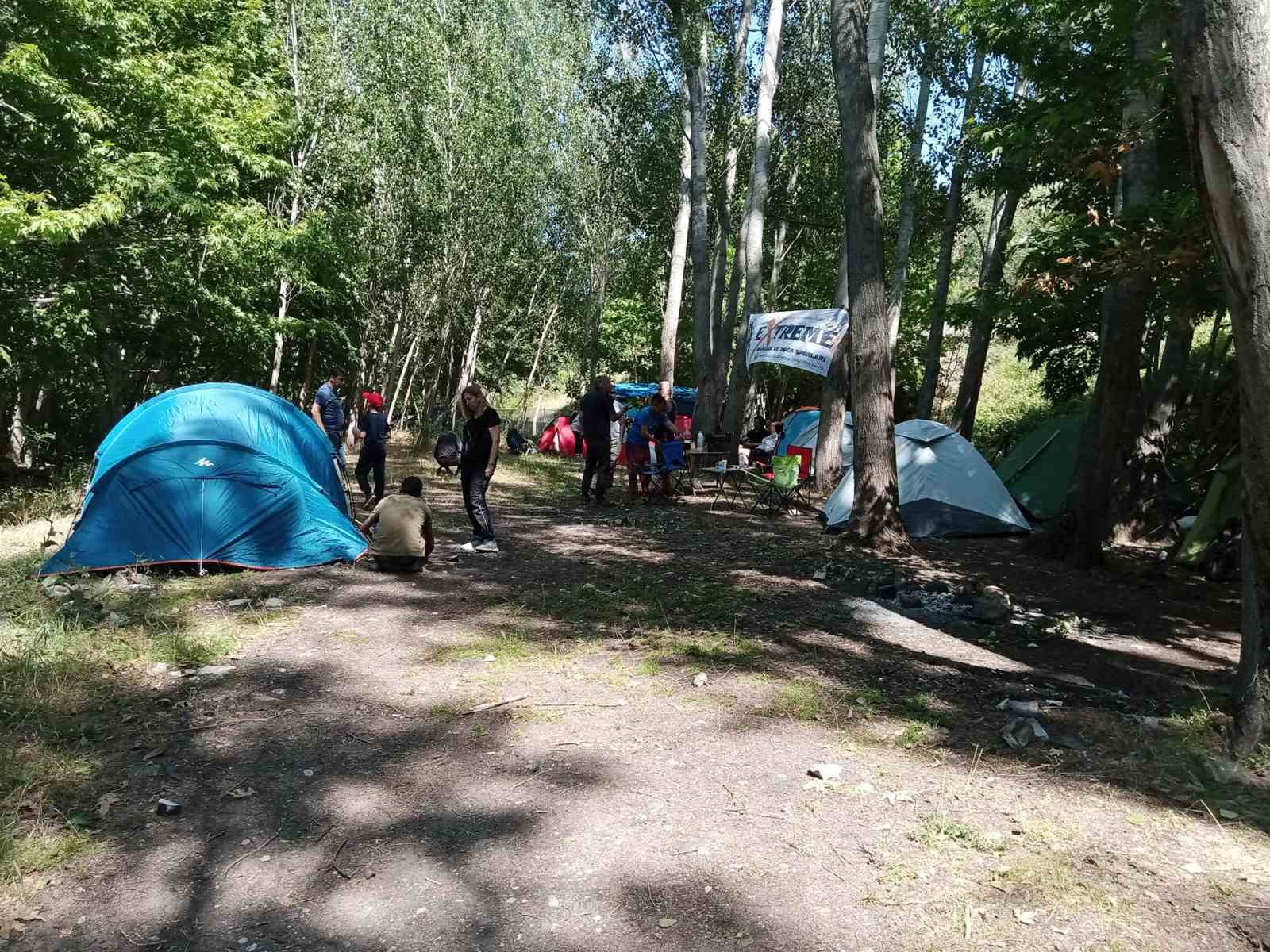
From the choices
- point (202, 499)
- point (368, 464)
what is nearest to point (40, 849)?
point (202, 499)

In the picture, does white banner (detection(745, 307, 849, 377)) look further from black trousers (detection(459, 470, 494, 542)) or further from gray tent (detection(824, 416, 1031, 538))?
black trousers (detection(459, 470, 494, 542))

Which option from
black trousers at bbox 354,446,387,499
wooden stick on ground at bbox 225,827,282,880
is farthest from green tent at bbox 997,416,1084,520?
wooden stick on ground at bbox 225,827,282,880

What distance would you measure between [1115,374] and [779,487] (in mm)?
4815

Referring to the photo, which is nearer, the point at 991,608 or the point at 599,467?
the point at 991,608

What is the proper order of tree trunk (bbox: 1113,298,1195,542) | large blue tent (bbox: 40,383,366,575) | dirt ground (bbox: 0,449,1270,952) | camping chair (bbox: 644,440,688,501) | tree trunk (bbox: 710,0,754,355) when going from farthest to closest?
tree trunk (bbox: 710,0,754,355), camping chair (bbox: 644,440,688,501), tree trunk (bbox: 1113,298,1195,542), large blue tent (bbox: 40,383,366,575), dirt ground (bbox: 0,449,1270,952)

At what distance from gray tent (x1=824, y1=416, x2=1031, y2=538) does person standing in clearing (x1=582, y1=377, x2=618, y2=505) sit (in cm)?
315

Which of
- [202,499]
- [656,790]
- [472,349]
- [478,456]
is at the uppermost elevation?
[472,349]

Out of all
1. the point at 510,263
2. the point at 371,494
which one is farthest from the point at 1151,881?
the point at 510,263

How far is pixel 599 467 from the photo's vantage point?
42.7 feet

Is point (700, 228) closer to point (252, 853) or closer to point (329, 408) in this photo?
point (329, 408)

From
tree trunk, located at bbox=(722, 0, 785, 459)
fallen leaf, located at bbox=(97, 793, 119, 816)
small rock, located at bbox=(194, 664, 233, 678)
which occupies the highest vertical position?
tree trunk, located at bbox=(722, 0, 785, 459)

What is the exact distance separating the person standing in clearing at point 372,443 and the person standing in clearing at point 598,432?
2.54m

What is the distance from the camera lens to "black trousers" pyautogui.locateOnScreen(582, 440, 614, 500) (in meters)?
12.7

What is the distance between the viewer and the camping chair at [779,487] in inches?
505
